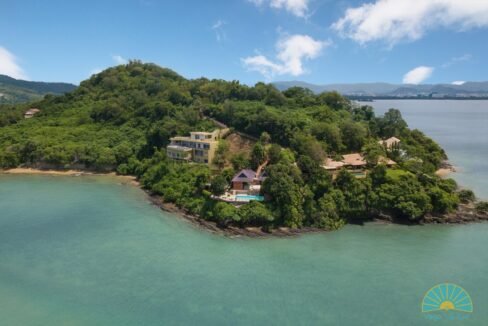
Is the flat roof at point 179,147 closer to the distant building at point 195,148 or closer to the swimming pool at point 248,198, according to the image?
the distant building at point 195,148

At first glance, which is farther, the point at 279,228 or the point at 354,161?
the point at 354,161

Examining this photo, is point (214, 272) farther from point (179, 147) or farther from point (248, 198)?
point (179, 147)

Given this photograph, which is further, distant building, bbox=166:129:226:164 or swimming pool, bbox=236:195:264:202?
distant building, bbox=166:129:226:164

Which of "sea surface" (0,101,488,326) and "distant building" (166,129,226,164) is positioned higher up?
"distant building" (166,129,226,164)

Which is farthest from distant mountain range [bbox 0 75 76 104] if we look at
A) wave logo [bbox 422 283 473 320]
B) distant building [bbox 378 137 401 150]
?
wave logo [bbox 422 283 473 320]

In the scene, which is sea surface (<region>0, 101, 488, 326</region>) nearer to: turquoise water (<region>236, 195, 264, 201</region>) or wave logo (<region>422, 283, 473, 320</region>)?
wave logo (<region>422, 283, 473, 320</region>)

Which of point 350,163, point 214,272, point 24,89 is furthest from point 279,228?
point 24,89

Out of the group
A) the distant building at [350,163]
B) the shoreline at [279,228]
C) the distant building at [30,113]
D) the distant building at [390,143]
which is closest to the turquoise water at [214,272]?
the shoreline at [279,228]
